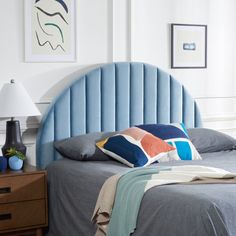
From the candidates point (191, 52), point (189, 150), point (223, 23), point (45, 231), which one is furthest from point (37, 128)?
point (223, 23)

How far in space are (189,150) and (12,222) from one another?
3.96ft

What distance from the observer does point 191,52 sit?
4727mm

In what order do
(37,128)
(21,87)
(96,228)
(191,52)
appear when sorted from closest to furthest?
(96,228)
(21,87)
(37,128)
(191,52)

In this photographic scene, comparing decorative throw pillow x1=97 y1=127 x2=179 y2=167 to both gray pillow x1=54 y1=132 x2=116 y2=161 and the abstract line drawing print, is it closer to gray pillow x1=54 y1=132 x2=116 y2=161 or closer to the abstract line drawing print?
gray pillow x1=54 y1=132 x2=116 y2=161

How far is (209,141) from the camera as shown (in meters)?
4.21

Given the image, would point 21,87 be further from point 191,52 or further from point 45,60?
point 191,52

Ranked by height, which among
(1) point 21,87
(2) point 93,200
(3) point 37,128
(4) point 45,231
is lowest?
(4) point 45,231

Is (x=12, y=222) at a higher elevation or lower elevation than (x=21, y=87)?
lower

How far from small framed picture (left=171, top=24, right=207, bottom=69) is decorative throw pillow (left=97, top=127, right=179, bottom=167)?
99cm

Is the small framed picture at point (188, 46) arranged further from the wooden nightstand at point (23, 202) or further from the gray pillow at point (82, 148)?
the wooden nightstand at point (23, 202)

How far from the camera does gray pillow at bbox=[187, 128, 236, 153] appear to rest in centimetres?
418

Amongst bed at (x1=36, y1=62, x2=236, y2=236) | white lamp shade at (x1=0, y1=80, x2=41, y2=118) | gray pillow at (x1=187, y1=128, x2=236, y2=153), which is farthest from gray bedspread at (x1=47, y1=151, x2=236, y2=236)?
white lamp shade at (x1=0, y1=80, x2=41, y2=118)

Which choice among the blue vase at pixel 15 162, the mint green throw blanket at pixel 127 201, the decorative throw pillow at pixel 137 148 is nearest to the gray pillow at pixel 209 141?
the decorative throw pillow at pixel 137 148

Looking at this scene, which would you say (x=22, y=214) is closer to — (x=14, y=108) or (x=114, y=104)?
(x=14, y=108)
